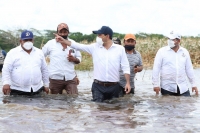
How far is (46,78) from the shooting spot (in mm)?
8773

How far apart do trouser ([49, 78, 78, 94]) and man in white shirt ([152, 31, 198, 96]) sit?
5.88 ft

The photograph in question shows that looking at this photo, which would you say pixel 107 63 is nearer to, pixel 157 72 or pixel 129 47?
pixel 129 47

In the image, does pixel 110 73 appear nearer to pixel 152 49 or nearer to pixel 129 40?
pixel 129 40

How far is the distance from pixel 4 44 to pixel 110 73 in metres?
33.2

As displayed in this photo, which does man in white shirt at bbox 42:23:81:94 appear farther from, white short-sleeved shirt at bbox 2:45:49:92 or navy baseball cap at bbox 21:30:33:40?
navy baseball cap at bbox 21:30:33:40

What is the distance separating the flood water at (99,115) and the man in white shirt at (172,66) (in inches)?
9.7

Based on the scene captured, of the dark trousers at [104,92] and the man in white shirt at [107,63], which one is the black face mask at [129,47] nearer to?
the man in white shirt at [107,63]

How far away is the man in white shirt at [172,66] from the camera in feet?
28.5

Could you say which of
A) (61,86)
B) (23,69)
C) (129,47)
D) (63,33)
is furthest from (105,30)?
(61,86)

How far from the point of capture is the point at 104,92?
8172mm

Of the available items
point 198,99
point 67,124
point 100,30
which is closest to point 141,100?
point 198,99

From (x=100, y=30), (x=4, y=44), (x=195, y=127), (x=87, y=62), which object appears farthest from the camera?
(x=4, y=44)

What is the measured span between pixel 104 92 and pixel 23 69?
5.33 feet

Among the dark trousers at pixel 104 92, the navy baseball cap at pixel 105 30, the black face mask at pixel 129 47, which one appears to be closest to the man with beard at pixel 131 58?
the black face mask at pixel 129 47
